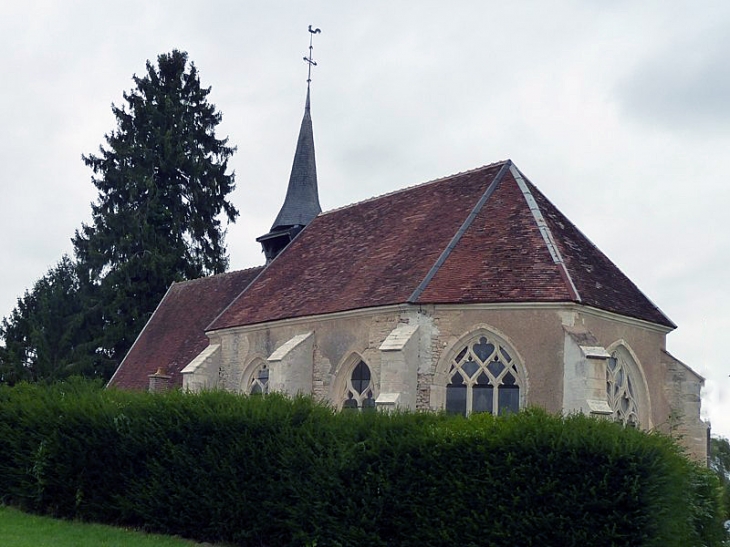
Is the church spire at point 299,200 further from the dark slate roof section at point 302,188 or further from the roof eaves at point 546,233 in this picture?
the roof eaves at point 546,233

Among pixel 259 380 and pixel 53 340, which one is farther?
pixel 53 340

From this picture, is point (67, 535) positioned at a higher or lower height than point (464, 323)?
lower

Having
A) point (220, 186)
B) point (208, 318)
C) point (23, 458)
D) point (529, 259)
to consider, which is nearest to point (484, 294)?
point (529, 259)

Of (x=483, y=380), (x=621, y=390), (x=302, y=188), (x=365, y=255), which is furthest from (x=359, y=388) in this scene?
(x=302, y=188)

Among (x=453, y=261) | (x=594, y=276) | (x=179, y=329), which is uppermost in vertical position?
(x=453, y=261)

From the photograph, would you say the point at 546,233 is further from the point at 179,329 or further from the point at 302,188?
the point at 179,329

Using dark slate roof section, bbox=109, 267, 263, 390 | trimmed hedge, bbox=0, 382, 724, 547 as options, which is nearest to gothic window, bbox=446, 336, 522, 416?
trimmed hedge, bbox=0, 382, 724, 547

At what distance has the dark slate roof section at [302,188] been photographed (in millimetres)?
28375

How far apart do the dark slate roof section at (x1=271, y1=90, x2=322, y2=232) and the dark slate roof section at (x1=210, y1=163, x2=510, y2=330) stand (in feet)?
9.89

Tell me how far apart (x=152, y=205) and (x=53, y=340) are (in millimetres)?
7024

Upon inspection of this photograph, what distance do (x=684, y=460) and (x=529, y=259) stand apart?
7.06m

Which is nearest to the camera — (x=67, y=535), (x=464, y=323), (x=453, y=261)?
(x=67, y=535)

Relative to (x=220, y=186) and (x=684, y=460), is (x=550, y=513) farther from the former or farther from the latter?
(x=220, y=186)

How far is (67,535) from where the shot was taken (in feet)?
40.3
